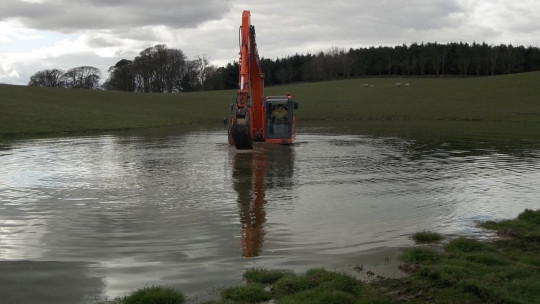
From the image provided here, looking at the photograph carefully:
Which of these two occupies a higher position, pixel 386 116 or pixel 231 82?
pixel 231 82

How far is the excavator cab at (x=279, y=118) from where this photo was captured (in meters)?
28.8

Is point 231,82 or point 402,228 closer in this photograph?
point 402,228

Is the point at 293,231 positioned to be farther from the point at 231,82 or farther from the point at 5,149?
the point at 231,82

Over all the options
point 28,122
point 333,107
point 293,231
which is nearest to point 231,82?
point 333,107

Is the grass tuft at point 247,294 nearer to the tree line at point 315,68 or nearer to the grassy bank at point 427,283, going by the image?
the grassy bank at point 427,283

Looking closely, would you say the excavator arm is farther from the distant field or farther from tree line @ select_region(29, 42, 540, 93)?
tree line @ select_region(29, 42, 540, 93)

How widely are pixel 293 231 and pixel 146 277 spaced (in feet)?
11.5

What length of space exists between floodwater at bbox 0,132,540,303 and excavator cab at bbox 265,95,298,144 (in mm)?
5975

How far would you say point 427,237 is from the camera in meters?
9.06

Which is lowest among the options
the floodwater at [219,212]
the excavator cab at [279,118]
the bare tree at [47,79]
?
the floodwater at [219,212]

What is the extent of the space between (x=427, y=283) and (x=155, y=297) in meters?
3.65

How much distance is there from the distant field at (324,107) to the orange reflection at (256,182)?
25.5m

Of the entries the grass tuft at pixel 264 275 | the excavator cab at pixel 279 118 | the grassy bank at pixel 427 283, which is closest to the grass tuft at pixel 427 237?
the grassy bank at pixel 427 283

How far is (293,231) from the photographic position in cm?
987
